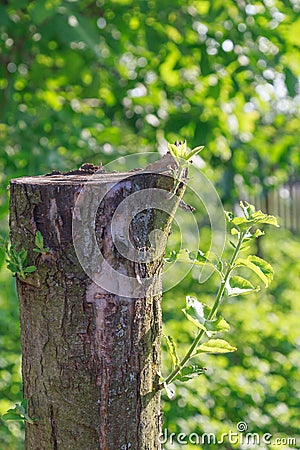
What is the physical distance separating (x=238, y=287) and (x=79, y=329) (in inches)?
11.2

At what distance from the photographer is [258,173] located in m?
4.13

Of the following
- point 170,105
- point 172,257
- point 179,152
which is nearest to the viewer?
point 179,152

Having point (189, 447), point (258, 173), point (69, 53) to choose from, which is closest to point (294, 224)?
point (258, 173)

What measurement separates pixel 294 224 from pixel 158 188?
12.1m

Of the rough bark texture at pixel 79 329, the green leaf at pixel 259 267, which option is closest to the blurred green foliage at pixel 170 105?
the rough bark texture at pixel 79 329

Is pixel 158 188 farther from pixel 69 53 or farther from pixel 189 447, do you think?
pixel 69 53

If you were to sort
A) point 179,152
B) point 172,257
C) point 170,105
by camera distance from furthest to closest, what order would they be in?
point 170,105, point 172,257, point 179,152

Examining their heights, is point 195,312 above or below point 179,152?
below

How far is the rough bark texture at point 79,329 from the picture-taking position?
1.02 m

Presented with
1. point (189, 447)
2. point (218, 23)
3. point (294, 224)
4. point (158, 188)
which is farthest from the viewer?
point (294, 224)

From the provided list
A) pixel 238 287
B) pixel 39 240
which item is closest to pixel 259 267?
pixel 238 287

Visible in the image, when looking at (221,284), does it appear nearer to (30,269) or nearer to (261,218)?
(261,218)

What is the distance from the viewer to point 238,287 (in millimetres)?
1099

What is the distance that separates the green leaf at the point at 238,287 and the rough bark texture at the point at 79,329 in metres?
0.13
